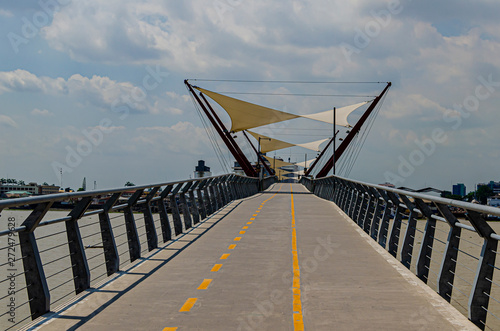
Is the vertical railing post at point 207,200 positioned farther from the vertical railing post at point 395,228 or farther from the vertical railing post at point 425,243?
the vertical railing post at point 425,243

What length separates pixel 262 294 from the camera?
25.3ft

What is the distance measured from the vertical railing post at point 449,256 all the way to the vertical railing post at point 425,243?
1.05 meters

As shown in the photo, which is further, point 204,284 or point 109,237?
point 109,237

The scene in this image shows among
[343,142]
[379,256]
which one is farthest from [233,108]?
[379,256]

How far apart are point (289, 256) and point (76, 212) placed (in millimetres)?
4889

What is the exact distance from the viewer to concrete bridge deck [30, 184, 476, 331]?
6270mm

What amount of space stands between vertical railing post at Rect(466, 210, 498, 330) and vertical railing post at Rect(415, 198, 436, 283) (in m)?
2.41

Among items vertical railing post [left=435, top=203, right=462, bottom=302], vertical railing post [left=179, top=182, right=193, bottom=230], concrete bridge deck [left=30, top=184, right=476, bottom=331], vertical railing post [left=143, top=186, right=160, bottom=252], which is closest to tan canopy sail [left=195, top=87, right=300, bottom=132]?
vertical railing post [left=179, top=182, right=193, bottom=230]

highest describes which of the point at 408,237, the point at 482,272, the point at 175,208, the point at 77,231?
the point at 77,231

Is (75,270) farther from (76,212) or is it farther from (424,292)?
(424,292)

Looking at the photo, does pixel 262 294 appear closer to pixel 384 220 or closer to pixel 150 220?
pixel 150 220

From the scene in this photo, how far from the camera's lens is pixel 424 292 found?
26.0ft

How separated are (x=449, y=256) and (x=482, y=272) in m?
1.35

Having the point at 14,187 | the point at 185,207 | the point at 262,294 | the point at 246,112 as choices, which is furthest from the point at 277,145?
the point at 262,294
